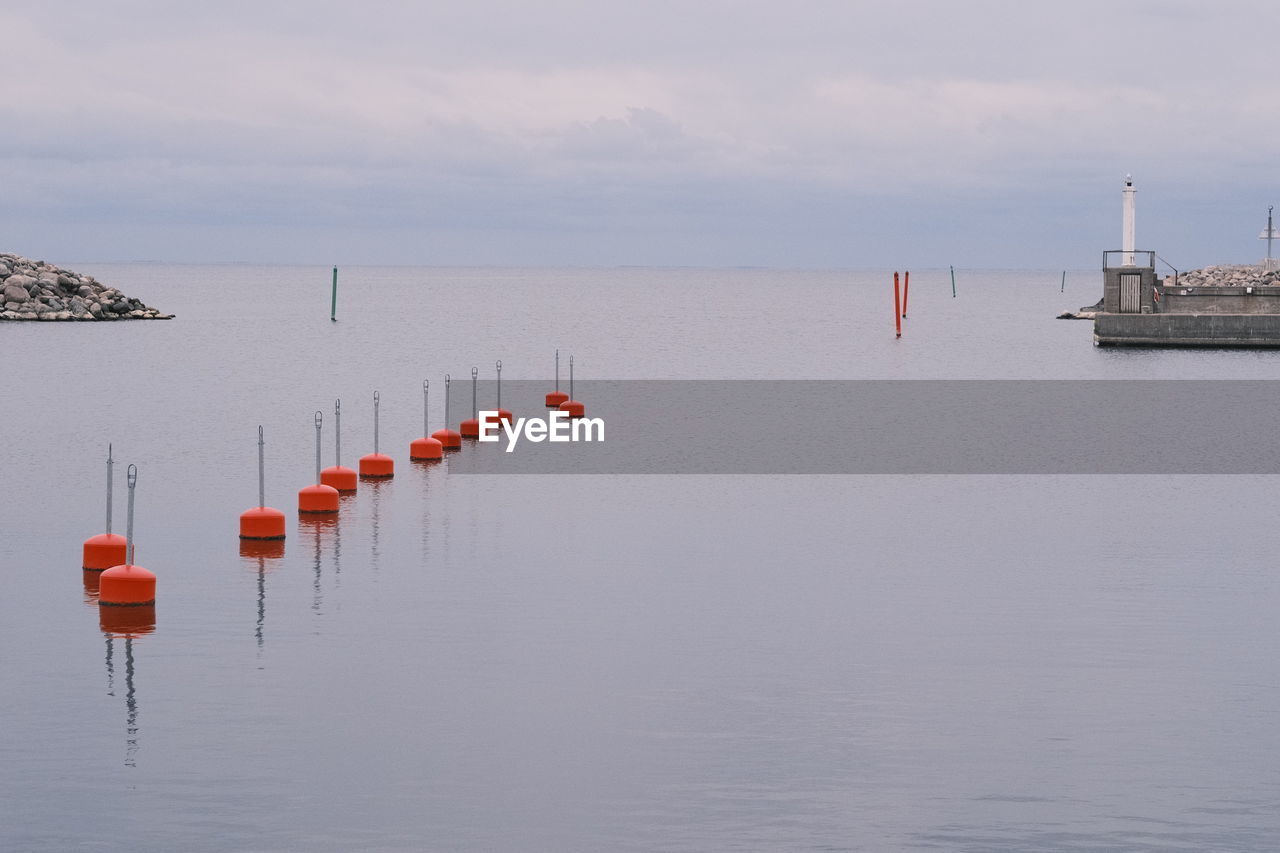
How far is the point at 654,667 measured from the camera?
20516mm

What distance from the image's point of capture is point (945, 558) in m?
29.6

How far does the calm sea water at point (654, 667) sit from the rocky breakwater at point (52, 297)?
3545 inches

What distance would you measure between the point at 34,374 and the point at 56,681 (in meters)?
66.2

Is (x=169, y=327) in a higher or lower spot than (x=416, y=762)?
higher

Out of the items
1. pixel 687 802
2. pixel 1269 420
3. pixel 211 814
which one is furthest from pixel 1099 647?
pixel 1269 420

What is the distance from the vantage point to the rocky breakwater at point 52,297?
418 feet

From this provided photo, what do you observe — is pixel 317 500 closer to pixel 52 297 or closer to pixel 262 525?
pixel 262 525

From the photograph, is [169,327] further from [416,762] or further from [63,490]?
[416,762]

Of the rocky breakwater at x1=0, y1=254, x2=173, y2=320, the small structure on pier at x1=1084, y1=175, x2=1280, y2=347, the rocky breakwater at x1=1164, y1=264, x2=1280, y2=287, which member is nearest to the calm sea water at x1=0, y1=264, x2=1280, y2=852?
the small structure on pier at x1=1084, y1=175, x2=1280, y2=347

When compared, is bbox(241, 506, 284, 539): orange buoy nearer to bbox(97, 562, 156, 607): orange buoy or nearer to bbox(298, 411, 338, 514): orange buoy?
bbox(298, 411, 338, 514): orange buoy

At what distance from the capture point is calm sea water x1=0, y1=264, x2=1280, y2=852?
14.9 m

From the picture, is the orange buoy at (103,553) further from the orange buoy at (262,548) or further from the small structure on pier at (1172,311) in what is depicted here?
the small structure on pier at (1172,311)

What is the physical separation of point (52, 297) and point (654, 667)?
397 ft

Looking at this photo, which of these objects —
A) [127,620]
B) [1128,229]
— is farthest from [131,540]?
[1128,229]
